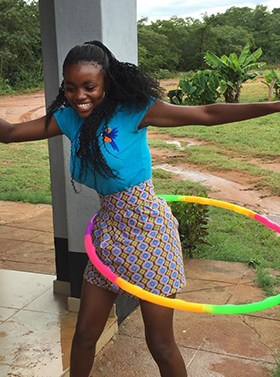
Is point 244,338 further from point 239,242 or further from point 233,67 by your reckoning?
point 233,67

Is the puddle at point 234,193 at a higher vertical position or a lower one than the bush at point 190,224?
lower

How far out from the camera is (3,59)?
1997 cm

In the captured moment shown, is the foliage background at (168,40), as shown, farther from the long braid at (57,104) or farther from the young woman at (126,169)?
the young woman at (126,169)

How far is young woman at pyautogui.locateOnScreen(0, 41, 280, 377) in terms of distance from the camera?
2203 mm

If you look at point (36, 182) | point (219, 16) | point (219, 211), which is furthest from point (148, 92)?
point (219, 16)

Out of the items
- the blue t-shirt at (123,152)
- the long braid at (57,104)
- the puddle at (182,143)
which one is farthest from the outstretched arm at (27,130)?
the puddle at (182,143)

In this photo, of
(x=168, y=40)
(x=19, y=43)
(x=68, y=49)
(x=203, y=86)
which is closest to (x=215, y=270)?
(x=68, y=49)

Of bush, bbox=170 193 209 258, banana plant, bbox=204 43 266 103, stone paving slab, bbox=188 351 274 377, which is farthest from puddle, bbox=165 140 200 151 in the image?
stone paving slab, bbox=188 351 274 377

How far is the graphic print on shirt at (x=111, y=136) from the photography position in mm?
2207

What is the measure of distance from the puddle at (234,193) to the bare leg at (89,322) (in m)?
4.67

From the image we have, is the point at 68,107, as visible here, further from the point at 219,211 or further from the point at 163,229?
the point at 219,211

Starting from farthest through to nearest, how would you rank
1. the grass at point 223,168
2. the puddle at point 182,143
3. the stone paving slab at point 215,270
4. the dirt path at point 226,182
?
1. the puddle at point 182,143
2. the dirt path at point 226,182
3. the grass at point 223,168
4. the stone paving slab at point 215,270

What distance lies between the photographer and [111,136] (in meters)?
2.22

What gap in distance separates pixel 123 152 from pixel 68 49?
1.22 metres
